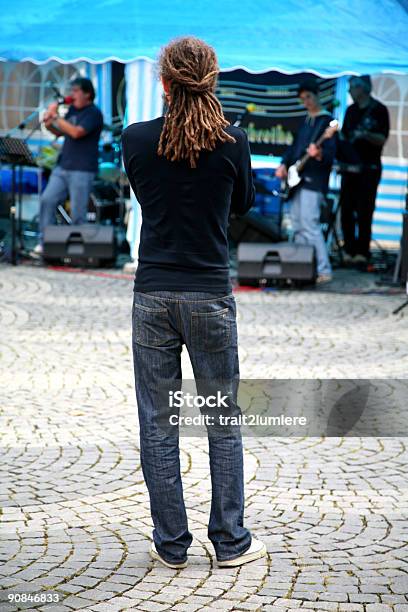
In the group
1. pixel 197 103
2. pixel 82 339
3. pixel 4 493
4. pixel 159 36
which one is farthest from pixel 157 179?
pixel 159 36

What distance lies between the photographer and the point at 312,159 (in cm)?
1139

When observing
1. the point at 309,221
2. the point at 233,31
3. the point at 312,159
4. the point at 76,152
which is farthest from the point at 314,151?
the point at 76,152

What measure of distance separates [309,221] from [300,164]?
2.05 ft

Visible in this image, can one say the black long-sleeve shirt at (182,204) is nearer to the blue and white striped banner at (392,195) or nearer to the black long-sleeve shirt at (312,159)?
the black long-sleeve shirt at (312,159)

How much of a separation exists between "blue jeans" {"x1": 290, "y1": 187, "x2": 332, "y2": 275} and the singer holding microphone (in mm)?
2395

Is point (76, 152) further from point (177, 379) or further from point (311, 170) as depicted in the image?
point (177, 379)

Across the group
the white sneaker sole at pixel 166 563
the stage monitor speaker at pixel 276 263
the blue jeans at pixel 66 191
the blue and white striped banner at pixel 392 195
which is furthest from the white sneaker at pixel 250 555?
the blue and white striped banner at pixel 392 195

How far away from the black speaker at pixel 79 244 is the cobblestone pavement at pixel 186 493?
318cm

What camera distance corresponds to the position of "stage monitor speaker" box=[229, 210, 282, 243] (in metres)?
13.3

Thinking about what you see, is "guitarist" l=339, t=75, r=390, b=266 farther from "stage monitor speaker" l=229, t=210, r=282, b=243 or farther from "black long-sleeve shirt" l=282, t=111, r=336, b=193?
"black long-sleeve shirt" l=282, t=111, r=336, b=193

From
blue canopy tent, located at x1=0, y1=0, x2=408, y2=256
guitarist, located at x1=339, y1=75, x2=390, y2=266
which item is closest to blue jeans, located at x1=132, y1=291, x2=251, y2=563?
blue canopy tent, located at x1=0, y1=0, x2=408, y2=256

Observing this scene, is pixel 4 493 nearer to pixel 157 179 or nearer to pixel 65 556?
pixel 65 556

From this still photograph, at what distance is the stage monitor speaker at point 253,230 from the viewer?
13.3m

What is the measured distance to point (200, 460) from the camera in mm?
5727
